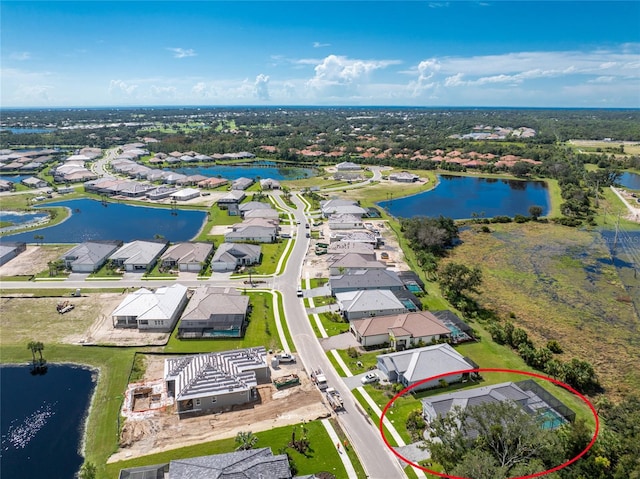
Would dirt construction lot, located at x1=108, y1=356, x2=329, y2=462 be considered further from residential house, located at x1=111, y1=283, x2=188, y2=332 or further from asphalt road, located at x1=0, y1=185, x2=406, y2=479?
residential house, located at x1=111, y1=283, x2=188, y2=332

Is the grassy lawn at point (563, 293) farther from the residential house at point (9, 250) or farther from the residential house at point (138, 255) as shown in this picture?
the residential house at point (9, 250)

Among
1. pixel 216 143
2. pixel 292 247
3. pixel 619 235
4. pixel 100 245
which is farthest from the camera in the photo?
pixel 216 143

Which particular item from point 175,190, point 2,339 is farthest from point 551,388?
point 175,190

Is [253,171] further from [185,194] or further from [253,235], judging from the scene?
[253,235]

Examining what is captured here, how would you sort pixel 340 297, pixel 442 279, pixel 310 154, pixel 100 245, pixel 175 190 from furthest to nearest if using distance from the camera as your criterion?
pixel 310 154 < pixel 175 190 < pixel 100 245 < pixel 442 279 < pixel 340 297

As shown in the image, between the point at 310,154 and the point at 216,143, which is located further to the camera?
the point at 216,143

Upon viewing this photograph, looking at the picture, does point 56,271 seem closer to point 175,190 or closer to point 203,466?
point 203,466
